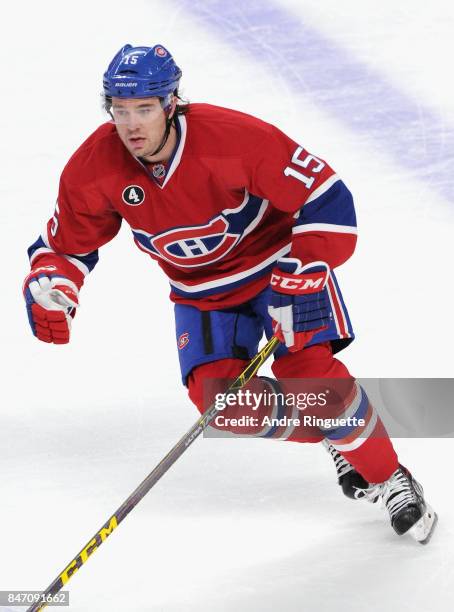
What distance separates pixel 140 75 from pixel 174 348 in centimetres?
139

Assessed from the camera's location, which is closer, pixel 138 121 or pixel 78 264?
pixel 138 121

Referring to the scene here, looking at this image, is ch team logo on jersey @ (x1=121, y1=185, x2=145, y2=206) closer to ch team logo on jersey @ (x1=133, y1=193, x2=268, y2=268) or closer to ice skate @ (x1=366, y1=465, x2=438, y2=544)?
ch team logo on jersey @ (x1=133, y1=193, x2=268, y2=268)

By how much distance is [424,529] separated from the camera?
299 centimetres

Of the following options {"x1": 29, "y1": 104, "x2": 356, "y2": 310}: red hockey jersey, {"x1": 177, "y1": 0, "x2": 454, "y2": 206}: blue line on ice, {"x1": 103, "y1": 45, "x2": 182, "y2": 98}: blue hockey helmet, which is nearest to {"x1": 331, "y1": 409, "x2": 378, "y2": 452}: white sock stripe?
{"x1": 29, "y1": 104, "x2": 356, "y2": 310}: red hockey jersey

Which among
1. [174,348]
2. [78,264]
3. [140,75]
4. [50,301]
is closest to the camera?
[140,75]

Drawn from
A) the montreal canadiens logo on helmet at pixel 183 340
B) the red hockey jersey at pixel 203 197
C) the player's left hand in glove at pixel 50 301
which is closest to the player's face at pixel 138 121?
the red hockey jersey at pixel 203 197

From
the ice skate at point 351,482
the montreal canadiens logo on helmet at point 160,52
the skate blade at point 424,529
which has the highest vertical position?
the montreal canadiens logo on helmet at point 160,52

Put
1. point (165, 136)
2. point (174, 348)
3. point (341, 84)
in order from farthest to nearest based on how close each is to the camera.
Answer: point (341, 84) < point (174, 348) < point (165, 136)

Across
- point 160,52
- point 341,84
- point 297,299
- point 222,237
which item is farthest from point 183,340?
point 341,84

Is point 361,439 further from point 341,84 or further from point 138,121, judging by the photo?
point 341,84

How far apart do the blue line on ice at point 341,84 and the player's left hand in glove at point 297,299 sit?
1.83 metres

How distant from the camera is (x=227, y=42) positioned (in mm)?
5406

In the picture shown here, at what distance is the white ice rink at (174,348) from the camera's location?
2.88 metres

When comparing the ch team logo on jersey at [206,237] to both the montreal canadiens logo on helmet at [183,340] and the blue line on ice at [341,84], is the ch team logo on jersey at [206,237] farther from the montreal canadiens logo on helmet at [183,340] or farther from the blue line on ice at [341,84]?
the blue line on ice at [341,84]
